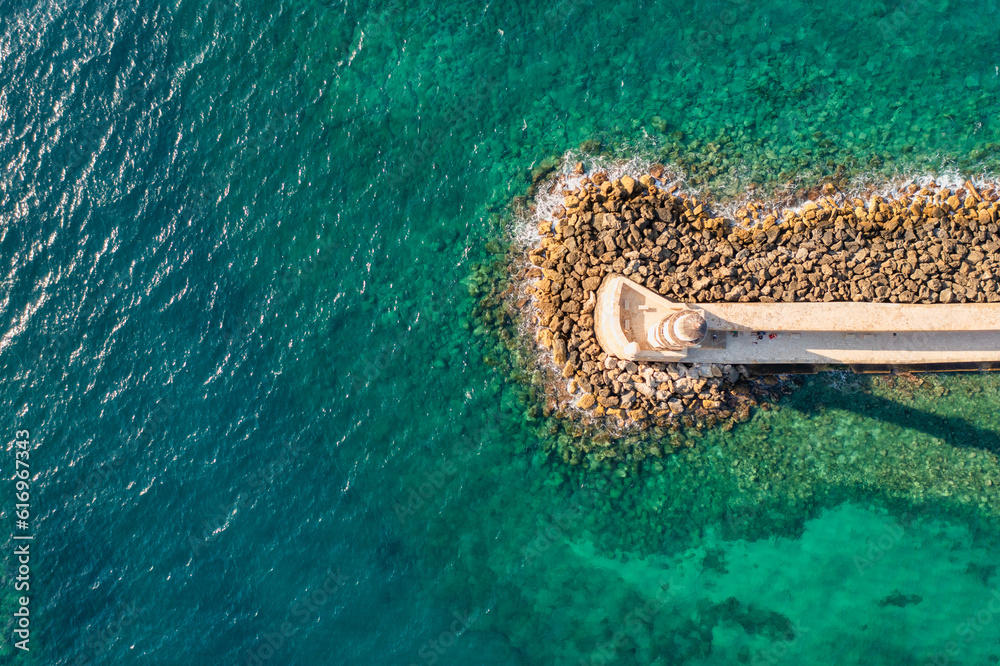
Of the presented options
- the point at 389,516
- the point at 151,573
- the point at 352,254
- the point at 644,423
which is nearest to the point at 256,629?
the point at 151,573

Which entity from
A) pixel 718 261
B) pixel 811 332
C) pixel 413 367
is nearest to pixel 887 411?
pixel 811 332

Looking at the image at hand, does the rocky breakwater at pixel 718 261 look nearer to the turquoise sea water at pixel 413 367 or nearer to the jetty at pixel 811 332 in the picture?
the jetty at pixel 811 332

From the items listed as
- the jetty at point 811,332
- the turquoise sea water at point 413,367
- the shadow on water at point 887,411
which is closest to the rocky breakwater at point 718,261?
the jetty at point 811,332

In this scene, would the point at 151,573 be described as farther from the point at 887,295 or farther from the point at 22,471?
the point at 887,295

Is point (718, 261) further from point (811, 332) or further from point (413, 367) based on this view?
point (413, 367)

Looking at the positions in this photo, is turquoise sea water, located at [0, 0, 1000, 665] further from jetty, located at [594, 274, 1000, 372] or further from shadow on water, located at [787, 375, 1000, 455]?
jetty, located at [594, 274, 1000, 372]
